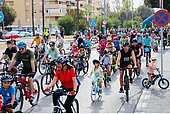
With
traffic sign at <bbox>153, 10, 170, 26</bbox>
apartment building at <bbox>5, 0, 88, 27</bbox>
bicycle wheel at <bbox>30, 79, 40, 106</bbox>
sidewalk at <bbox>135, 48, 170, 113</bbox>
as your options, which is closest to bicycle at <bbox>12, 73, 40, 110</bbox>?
bicycle wheel at <bbox>30, 79, 40, 106</bbox>

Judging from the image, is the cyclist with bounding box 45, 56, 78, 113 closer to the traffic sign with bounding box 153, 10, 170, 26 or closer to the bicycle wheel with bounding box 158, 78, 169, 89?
the bicycle wheel with bounding box 158, 78, 169, 89

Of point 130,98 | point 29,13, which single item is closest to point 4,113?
point 130,98

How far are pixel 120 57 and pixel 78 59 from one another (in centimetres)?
590

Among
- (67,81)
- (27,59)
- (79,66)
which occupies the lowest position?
(79,66)

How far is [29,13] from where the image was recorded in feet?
344

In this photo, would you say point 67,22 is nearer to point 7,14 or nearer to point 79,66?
point 7,14

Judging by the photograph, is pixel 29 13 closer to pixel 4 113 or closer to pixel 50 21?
pixel 50 21

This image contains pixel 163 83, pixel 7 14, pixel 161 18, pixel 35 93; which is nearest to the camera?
pixel 35 93

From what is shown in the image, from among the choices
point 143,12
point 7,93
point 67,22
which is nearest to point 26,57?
point 7,93

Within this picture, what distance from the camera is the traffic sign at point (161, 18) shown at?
14.4 meters

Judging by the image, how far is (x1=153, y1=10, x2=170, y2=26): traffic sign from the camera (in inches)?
566

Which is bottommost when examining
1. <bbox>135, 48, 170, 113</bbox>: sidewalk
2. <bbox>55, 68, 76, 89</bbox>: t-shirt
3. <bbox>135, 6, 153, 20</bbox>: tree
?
<bbox>135, 48, 170, 113</bbox>: sidewalk

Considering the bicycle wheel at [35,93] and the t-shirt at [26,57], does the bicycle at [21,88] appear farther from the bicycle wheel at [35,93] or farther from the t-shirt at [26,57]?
the t-shirt at [26,57]

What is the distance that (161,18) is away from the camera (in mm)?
14508
